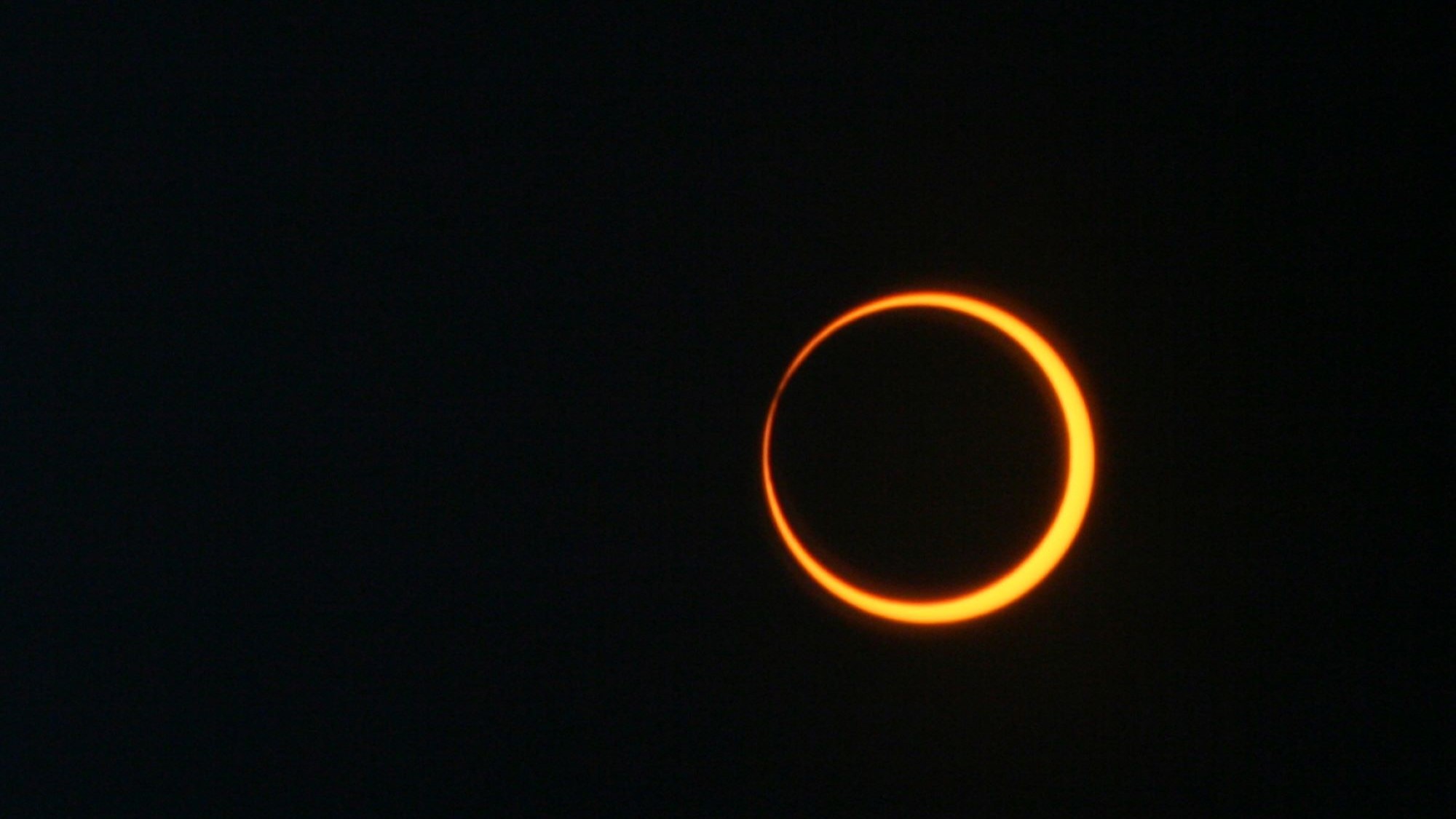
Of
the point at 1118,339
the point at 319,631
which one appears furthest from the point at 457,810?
the point at 1118,339

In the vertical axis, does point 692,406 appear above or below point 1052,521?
above

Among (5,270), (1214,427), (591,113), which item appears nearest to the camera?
(1214,427)

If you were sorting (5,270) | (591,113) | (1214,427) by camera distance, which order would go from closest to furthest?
(1214,427), (591,113), (5,270)

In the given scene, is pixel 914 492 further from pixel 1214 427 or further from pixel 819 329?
pixel 1214 427
